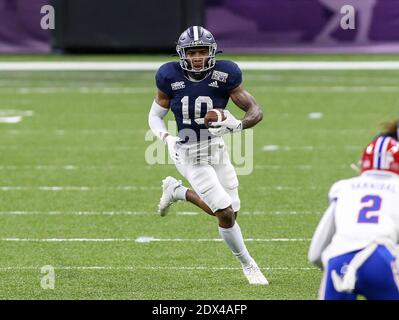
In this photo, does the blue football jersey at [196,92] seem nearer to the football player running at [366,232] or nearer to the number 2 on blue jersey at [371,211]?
the football player running at [366,232]

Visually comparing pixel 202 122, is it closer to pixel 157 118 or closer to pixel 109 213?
pixel 157 118

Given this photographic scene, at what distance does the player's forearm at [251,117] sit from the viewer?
652 cm

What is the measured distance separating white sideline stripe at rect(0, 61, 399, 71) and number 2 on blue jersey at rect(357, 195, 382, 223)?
1443cm

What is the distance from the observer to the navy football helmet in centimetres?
659

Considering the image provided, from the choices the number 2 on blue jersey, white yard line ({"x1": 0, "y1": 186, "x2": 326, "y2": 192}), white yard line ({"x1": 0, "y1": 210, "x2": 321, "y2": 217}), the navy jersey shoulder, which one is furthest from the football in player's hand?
white yard line ({"x1": 0, "y1": 186, "x2": 326, "y2": 192})

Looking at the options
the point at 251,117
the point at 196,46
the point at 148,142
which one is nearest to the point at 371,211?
the point at 251,117

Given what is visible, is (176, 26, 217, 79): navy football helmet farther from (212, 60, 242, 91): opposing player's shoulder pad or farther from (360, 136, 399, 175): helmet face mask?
(360, 136, 399, 175): helmet face mask

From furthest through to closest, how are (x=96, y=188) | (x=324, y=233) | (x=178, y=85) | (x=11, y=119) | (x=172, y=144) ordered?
(x=11, y=119), (x=96, y=188), (x=178, y=85), (x=172, y=144), (x=324, y=233)

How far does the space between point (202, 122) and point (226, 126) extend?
0.77 ft

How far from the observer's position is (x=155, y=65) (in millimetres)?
19297

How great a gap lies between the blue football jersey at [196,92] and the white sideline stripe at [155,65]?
12171 millimetres

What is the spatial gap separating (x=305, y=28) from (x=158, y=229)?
535 inches

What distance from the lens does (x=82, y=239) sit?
7.86 meters

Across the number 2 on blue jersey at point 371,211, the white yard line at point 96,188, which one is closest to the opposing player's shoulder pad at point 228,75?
the number 2 on blue jersey at point 371,211
